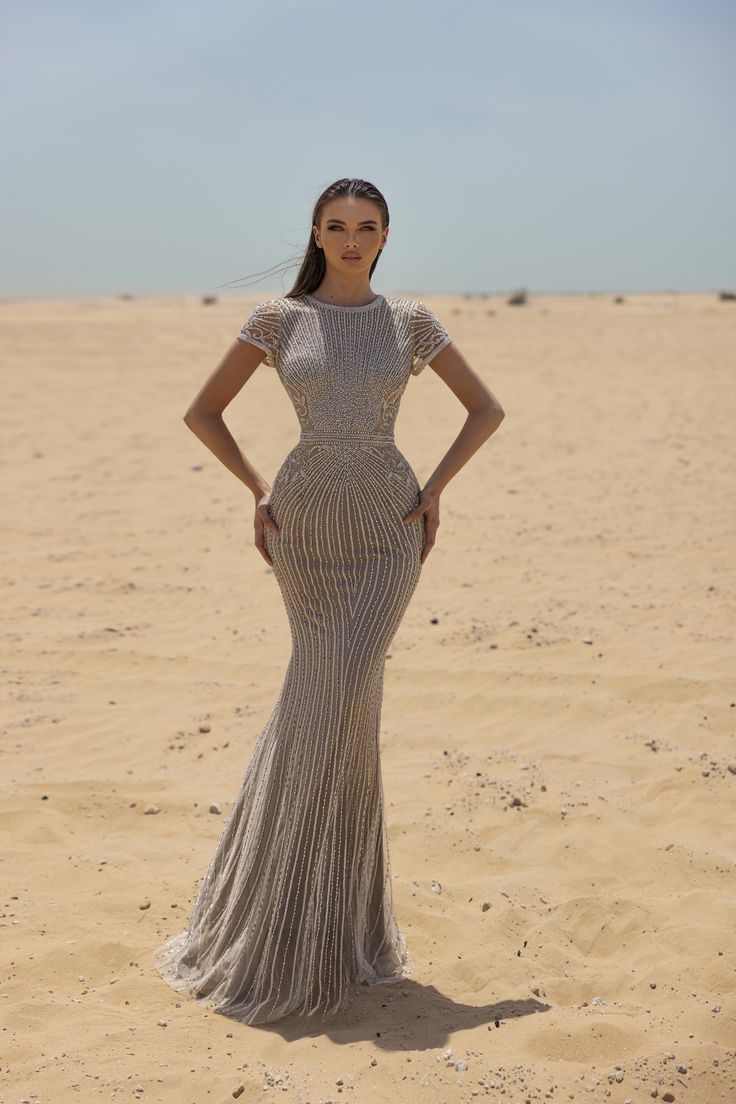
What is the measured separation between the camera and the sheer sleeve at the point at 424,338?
3.82 m

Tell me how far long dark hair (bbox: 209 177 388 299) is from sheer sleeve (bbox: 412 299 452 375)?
0.23m

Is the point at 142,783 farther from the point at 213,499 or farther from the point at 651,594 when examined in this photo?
A: the point at 213,499

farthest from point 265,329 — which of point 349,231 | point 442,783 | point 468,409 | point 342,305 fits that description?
point 442,783

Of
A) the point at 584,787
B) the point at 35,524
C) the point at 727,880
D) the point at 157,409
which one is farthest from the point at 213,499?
the point at 727,880

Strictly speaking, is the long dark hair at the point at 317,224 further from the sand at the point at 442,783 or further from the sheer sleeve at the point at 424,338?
the sand at the point at 442,783

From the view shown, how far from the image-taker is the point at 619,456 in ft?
44.9

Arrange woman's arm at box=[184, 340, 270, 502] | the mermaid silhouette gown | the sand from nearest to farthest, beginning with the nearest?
the sand
the mermaid silhouette gown
woman's arm at box=[184, 340, 270, 502]

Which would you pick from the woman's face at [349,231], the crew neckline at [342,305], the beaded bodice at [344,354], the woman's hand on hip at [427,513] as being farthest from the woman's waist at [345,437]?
the woman's face at [349,231]

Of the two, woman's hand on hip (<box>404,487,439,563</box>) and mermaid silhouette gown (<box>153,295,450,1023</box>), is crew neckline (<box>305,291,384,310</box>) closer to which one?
mermaid silhouette gown (<box>153,295,450,1023</box>)

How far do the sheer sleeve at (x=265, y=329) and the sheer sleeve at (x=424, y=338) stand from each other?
424mm

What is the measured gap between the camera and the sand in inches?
136

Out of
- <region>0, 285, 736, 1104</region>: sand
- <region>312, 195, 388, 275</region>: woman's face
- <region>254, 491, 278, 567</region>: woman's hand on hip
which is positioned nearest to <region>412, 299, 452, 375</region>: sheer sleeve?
<region>312, 195, 388, 275</region>: woman's face

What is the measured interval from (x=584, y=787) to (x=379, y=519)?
2.23m

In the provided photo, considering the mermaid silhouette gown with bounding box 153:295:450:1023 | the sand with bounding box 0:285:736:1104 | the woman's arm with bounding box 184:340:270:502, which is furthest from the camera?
→ the woman's arm with bounding box 184:340:270:502
